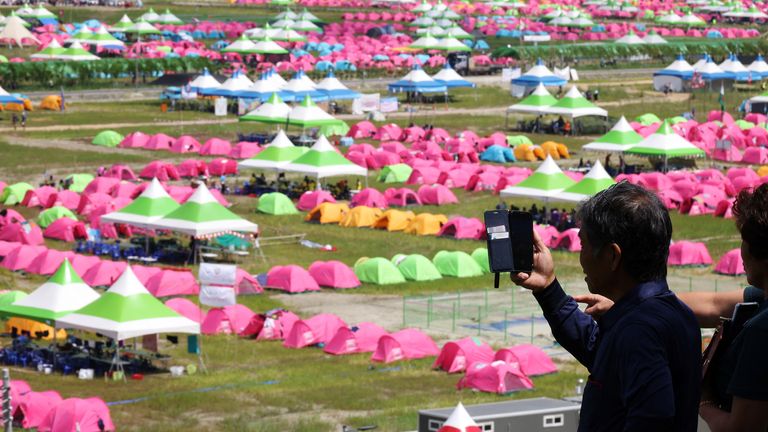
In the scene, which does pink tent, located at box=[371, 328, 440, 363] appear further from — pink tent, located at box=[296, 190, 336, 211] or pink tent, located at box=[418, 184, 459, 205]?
pink tent, located at box=[418, 184, 459, 205]

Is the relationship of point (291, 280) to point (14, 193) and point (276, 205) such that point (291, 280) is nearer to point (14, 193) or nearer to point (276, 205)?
point (276, 205)

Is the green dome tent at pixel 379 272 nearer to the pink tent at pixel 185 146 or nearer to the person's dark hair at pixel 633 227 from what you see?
the pink tent at pixel 185 146

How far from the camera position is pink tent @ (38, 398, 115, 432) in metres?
25.0

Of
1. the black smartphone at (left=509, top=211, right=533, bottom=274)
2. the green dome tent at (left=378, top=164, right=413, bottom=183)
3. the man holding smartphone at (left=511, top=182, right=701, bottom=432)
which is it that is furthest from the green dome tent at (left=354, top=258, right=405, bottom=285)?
the man holding smartphone at (left=511, top=182, right=701, bottom=432)

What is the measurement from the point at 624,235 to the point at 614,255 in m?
0.09

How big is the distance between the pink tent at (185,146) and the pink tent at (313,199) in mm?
13203

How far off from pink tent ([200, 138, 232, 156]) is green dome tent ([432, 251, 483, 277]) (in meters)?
23.1

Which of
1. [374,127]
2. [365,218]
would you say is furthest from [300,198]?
[374,127]

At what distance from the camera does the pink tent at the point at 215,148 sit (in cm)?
6181

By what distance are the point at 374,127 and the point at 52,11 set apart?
60.0m

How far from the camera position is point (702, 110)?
8038 centimetres

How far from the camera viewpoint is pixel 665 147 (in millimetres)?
57500

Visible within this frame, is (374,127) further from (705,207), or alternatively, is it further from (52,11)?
(52,11)

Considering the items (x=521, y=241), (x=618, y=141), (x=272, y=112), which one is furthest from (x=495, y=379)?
(x=272, y=112)
